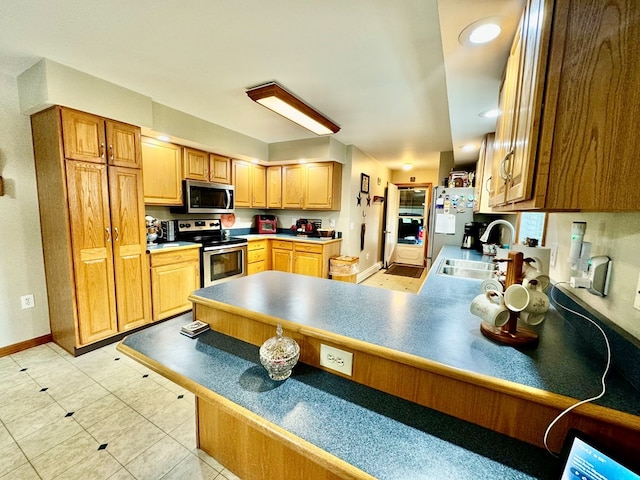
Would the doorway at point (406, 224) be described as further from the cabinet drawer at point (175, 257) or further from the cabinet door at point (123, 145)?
the cabinet door at point (123, 145)

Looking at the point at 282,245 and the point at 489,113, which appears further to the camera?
the point at 282,245

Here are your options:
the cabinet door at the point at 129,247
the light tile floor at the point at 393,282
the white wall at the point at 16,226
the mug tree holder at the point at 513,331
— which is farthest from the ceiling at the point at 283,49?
the light tile floor at the point at 393,282

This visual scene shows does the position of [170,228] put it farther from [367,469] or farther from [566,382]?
[566,382]

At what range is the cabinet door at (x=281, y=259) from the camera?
4.23m

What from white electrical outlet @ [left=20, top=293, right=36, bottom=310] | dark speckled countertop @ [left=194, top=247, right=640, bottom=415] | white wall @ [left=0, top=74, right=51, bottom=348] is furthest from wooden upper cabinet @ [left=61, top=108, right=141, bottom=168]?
dark speckled countertop @ [left=194, top=247, right=640, bottom=415]

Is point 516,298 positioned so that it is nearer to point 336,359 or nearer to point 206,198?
point 336,359

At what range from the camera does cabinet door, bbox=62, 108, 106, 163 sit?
2.12 meters

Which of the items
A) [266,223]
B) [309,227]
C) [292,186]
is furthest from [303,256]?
[292,186]

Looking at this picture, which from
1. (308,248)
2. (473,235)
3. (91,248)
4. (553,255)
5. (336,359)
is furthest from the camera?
(308,248)

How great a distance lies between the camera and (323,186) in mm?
4156

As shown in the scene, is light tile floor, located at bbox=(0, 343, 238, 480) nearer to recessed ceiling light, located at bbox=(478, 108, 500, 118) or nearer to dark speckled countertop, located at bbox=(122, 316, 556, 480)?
dark speckled countertop, located at bbox=(122, 316, 556, 480)

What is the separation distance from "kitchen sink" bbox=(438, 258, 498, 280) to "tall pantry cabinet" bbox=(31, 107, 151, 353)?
116 inches

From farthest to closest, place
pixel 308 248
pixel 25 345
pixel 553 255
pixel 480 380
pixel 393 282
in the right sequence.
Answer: pixel 393 282, pixel 308 248, pixel 25 345, pixel 553 255, pixel 480 380

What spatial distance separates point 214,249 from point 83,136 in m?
1.65
